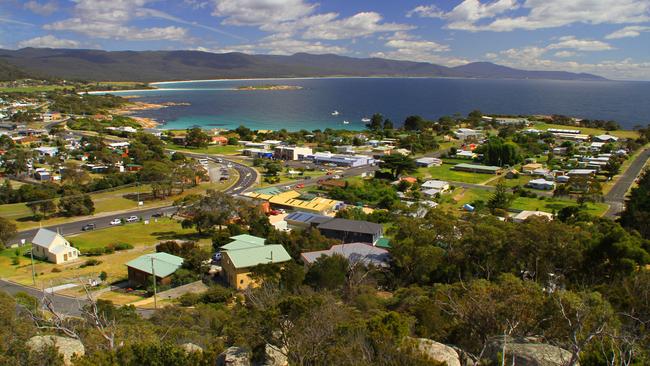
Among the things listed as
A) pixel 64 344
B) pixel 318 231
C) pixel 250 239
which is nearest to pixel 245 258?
pixel 250 239

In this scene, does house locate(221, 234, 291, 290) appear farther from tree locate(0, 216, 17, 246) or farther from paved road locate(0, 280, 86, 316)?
tree locate(0, 216, 17, 246)

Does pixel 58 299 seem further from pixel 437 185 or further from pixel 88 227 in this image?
pixel 437 185

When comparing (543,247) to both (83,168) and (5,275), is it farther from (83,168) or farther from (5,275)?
(83,168)

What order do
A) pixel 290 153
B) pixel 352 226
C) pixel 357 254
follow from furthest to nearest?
pixel 290 153
pixel 352 226
pixel 357 254

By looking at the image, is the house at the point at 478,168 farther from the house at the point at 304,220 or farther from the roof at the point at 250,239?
the roof at the point at 250,239

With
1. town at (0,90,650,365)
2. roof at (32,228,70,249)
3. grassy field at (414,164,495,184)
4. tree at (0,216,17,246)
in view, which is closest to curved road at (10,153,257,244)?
town at (0,90,650,365)

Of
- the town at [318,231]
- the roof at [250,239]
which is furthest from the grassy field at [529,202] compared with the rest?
the roof at [250,239]
